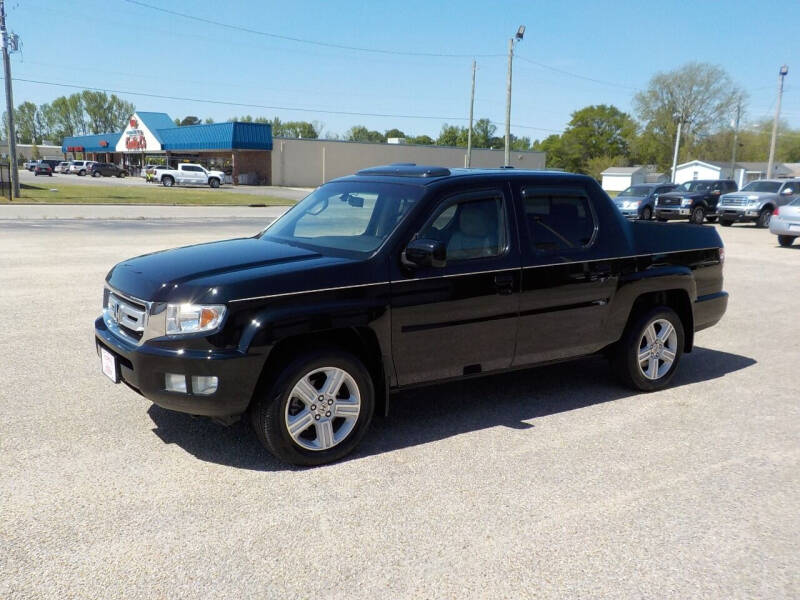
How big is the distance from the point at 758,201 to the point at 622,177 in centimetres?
7553

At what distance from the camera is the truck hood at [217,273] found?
402cm

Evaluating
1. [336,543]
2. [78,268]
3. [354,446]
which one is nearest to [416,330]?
[354,446]

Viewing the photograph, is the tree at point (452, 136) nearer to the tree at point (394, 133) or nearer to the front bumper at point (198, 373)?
the tree at point (394, 133)

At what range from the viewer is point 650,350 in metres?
5.92

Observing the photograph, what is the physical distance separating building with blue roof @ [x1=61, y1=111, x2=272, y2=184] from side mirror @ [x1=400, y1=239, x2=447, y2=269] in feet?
203

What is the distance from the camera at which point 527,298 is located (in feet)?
16.6

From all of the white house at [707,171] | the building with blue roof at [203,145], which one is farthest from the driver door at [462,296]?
the white house at [707,171]

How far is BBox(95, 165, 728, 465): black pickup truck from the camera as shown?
403cm

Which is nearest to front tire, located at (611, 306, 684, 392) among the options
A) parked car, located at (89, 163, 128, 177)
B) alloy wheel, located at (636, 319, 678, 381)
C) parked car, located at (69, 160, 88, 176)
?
alloy wheel, located at (636, 319, 678, 381)

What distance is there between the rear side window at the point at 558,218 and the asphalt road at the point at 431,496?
1291 millimetres

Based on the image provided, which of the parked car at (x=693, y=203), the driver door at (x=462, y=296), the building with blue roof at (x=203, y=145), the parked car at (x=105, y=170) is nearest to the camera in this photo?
the driver door at (x=462, y=296)

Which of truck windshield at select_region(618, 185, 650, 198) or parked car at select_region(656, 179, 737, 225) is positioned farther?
truck windshield at select_region(618, 185, 650, 198)

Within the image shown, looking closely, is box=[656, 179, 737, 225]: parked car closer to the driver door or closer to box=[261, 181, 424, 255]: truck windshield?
the driver door

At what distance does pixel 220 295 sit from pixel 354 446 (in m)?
1.28
